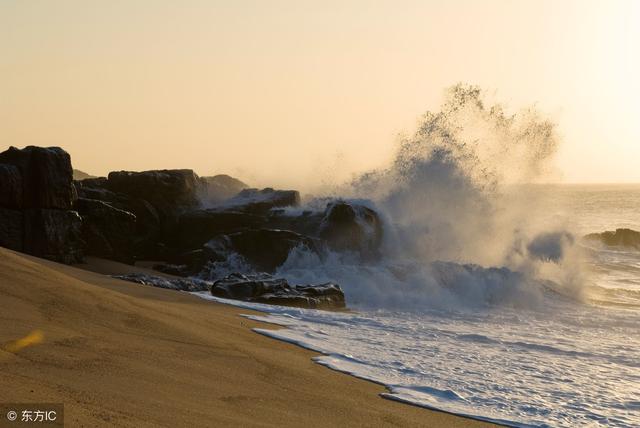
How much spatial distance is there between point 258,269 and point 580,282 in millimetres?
9212

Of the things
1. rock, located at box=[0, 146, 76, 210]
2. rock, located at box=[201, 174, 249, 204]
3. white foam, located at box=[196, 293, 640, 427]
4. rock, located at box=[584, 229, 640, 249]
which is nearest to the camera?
white foam, located at box=[196, 293, 640, 427]

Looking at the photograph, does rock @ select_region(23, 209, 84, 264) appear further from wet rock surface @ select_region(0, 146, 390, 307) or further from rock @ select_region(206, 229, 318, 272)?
rock @ select_region(206, 229, 318, 272)

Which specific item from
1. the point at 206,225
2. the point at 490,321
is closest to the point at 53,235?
the point at 206,225

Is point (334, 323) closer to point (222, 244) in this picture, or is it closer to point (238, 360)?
point (238, 360)

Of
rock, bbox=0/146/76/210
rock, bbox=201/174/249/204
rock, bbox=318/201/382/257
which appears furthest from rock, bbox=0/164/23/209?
rock, bbox=201/174/249/204

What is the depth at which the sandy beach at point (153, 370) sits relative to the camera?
14.4 feet

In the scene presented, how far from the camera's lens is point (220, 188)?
26562 millimetres

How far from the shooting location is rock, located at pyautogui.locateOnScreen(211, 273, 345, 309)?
42.5 feet

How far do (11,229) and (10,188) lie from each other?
827 millimetres

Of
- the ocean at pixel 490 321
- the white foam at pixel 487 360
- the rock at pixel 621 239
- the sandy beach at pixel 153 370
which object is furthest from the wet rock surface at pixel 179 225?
the rock at pixel 621 239

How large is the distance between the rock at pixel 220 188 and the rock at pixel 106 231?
21.4 feet

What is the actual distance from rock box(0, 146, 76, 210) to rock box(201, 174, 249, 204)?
8377mm

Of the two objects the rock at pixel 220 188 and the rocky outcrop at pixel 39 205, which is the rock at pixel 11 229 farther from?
the rock at pixel 220 188

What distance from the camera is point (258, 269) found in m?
18.1
